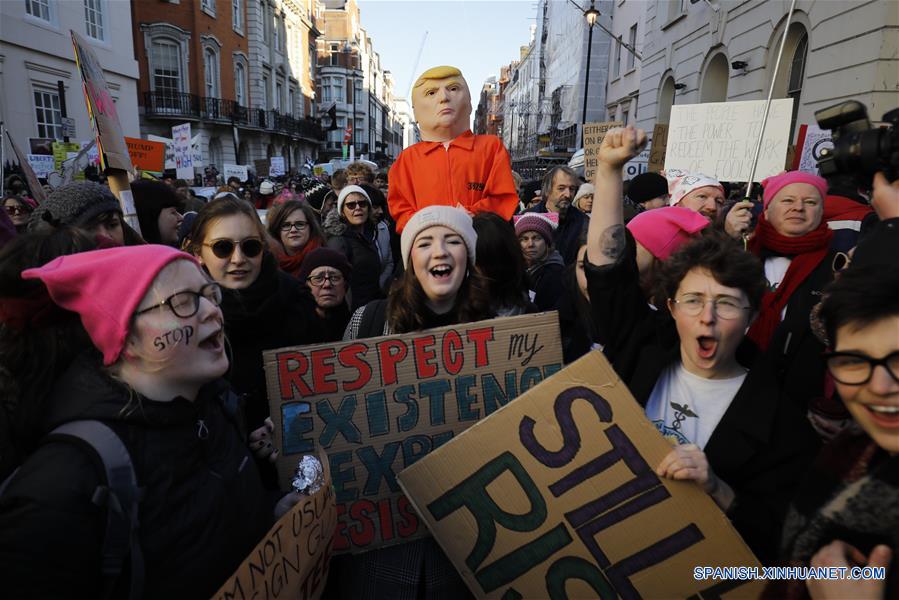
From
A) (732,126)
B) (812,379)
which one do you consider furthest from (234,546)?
(732,126)

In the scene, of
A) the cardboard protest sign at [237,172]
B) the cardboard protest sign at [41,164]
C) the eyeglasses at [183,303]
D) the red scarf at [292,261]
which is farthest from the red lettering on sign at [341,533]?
the cardboard protest sign at [237,172]

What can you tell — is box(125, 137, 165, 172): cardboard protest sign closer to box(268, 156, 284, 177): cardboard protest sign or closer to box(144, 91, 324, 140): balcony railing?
box(268, 156, 284, 177): cardboard protest sign

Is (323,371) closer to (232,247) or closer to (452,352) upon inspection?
(452,352)

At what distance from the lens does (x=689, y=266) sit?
1801 mm

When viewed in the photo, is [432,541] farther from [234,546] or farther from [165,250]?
[165,250]

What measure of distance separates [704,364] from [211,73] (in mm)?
37773

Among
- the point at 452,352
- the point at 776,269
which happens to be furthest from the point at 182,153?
the point at 776,269

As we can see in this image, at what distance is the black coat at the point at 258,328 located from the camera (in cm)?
235

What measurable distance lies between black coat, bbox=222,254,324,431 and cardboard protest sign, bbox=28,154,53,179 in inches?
349

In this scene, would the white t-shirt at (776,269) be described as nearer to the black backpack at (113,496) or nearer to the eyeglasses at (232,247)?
the eyeglasses at (232,247)

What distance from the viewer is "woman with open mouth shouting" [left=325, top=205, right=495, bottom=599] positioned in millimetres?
2035

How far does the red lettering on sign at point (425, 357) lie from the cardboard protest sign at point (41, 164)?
32.6ft

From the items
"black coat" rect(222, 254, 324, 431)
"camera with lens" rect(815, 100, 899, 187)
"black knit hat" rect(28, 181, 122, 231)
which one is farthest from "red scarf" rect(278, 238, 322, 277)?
"camera with lens" rect(815, 100, 899, 187)

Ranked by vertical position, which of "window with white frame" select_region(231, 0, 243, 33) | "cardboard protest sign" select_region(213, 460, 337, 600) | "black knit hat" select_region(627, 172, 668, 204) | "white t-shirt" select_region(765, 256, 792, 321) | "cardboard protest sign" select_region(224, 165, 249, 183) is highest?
"window with white frame" select_region(231, 0, 243, 33)
